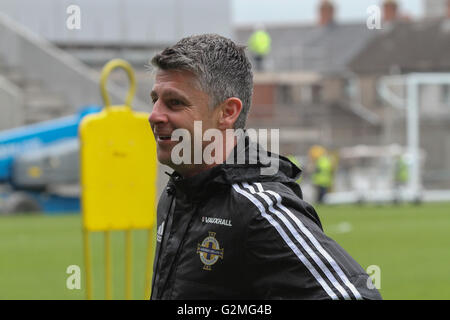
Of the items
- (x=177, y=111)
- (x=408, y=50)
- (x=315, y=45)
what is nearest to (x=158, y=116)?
(x=177, y=111)

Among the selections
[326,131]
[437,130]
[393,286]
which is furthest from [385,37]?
[393,286]

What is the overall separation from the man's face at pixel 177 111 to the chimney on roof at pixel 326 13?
68.8 m

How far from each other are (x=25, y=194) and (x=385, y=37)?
39.4 meters

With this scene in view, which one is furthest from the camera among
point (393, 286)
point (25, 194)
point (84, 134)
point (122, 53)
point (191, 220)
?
point (122, 53)

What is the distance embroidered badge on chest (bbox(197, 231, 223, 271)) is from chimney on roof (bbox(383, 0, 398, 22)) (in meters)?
65.9

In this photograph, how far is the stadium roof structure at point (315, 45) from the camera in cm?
6312

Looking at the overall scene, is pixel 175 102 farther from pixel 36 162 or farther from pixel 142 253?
pixel 36 162

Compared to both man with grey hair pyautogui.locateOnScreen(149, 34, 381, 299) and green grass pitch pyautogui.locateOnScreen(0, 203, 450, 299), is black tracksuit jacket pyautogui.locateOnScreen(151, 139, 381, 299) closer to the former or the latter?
man with grey hair pyautogui.locateOnScreen(149, 34, 381, 299)

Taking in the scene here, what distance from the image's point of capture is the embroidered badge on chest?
225 cm

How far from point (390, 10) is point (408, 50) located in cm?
1493

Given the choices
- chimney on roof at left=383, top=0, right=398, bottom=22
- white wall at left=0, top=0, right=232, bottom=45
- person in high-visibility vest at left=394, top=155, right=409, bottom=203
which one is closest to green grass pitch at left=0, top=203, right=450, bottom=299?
person in high-visibility vest at left=394, top=155, right=409, bottom=203

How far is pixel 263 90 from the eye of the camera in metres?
58.2

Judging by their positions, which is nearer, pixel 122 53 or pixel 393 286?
pixel 393 286
